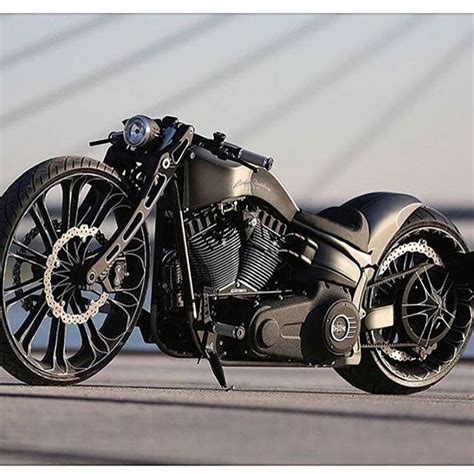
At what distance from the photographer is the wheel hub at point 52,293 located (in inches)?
197

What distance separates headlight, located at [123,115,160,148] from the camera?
207 inches

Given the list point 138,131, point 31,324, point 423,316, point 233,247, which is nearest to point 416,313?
point 423,316

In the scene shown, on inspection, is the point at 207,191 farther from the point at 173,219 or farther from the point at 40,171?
the point at 40,171

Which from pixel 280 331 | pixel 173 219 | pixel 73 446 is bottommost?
pixel 73 446

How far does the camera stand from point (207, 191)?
5.37 meters

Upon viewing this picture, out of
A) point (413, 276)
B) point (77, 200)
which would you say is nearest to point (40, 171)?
point (77, 200)

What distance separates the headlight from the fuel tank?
0.69 feet

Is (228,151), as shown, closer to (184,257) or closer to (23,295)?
(184,257)

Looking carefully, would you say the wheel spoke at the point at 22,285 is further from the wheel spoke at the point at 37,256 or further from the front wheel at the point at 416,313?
the front wheel at the point at 416,313

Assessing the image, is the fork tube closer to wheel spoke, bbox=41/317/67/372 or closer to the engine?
the engine

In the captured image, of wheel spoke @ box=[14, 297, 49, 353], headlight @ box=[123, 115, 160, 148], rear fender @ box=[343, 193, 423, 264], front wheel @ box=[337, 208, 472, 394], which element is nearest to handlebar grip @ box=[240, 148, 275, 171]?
headlight @ box=[123, 115, 160, 148]

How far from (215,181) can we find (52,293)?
2.67ft

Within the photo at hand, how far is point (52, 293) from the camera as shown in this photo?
16.5 feet

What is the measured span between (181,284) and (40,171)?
76cm
